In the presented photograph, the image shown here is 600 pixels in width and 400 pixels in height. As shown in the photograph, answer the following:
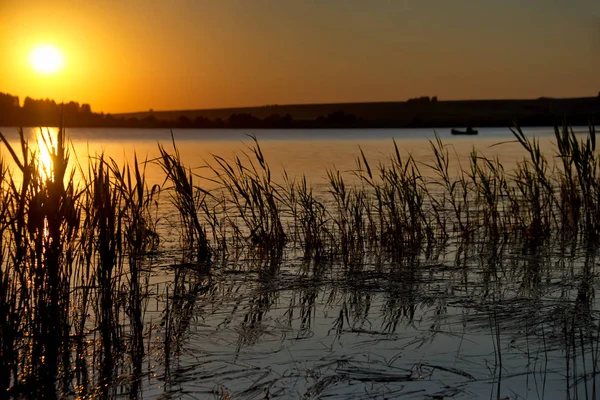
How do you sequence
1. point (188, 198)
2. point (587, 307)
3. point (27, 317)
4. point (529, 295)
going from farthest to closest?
point (188, 198), point (529, 295), point (587, 307), point (27, 317)

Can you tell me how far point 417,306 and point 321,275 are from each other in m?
1.47

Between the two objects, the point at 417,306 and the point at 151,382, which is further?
the point at 417,306

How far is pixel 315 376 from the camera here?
11.8ft

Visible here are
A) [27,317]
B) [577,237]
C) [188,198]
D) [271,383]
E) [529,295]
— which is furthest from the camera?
[577,237]

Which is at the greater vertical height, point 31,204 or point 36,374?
point 31,204

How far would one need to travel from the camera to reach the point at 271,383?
138 inches

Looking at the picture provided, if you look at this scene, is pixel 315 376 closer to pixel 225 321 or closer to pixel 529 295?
pixel 225 321

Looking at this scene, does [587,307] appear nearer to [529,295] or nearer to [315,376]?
[529,295]

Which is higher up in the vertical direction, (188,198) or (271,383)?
(188,198)

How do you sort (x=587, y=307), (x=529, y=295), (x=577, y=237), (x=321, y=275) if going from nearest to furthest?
(x=587, y=307), (x=529, y=295), (x=321, y=275), (x=577, y=237)

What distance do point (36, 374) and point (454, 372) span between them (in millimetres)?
2262

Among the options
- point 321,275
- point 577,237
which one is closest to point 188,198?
point 321,275

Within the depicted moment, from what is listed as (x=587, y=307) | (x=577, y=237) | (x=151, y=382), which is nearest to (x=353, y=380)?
(x=151, y=382)

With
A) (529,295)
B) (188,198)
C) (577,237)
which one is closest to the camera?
(529,295)
